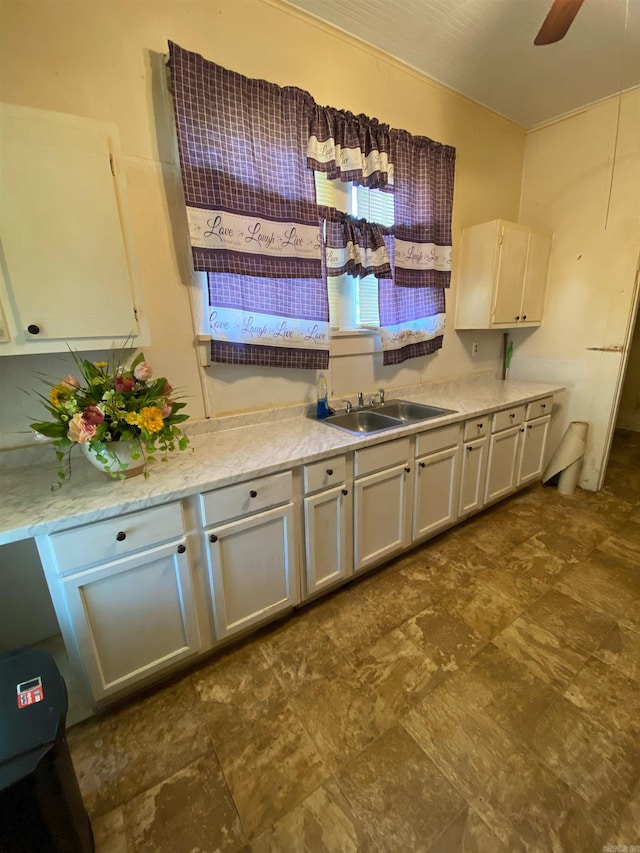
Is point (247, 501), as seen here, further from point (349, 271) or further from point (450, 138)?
point (450, 138)

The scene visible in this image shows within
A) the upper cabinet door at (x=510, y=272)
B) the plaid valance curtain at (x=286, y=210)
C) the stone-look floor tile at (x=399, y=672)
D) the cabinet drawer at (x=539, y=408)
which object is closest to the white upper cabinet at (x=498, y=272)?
the upper cabinet door at (x=510, y=272)

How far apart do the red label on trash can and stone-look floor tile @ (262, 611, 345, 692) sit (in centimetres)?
91

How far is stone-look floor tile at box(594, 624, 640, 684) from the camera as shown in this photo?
1.57 meters

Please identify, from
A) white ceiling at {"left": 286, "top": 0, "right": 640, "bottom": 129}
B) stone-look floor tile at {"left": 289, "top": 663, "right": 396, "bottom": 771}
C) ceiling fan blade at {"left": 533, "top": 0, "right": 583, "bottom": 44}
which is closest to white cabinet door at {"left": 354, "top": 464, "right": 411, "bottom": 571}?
stone-look floor tile at {"left": 289, "top": 663, "right": 396, "bottom": 771}

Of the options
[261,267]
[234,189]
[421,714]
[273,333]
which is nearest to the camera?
[421,714]

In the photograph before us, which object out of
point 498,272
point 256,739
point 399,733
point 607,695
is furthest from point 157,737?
point 498,272

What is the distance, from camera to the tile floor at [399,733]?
1.10 metres

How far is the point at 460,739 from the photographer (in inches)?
52.2

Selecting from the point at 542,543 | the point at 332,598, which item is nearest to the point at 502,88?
the point at 542,543

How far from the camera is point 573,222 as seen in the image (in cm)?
289

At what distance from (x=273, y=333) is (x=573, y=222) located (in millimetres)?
2716

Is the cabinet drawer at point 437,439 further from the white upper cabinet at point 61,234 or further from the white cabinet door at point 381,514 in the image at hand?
the white upper cabinet at point 61,234

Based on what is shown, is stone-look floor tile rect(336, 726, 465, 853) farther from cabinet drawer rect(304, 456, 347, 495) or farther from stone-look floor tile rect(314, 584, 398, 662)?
cabinet drawer rect(304, 456, 347, 495)

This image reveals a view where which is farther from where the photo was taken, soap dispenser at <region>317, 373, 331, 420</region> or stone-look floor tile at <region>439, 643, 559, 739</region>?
soap dispenser at <region>317, 373, 331, 420</region>
